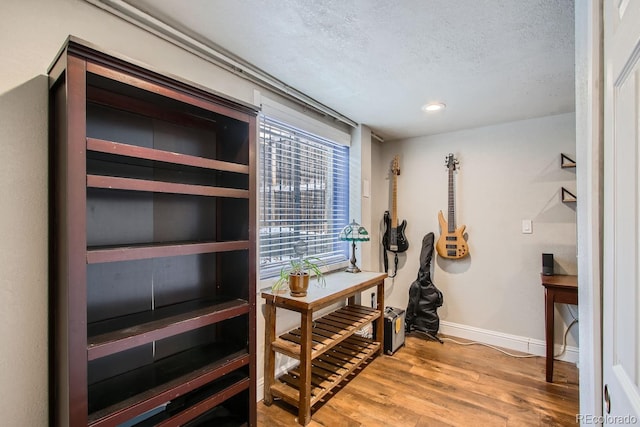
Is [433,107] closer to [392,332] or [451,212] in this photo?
[451,212]

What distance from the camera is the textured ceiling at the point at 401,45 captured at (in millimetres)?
1357

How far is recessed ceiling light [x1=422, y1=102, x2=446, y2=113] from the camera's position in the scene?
2492 mm

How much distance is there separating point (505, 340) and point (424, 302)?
0.81m

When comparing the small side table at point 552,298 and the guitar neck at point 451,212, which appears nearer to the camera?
the small side table at point 552,298

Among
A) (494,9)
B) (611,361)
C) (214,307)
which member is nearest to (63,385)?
(214,307)

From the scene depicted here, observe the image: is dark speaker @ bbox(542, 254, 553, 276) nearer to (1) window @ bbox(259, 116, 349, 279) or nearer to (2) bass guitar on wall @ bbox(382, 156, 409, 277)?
(2) bass guitar on wall @ bbox(382, 156, 409, 277)

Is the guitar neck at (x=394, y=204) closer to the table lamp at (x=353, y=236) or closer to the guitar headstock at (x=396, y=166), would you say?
the guitar headstock at (x=396, y=166)

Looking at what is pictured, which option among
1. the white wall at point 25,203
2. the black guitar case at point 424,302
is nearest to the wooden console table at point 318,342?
the black guitar case at point 424,302

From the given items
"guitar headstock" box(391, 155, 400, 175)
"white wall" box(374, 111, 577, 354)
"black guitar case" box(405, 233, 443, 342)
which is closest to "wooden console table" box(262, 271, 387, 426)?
"black guitar case" box(405, 233, 443, 342)

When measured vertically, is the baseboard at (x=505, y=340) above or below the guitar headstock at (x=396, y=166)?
below

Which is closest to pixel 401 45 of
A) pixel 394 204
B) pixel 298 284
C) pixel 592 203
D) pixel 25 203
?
pixel 592 203

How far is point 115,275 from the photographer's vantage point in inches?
53.2

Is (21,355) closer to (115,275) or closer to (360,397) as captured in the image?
(115,275)

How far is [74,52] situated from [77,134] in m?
0.26
